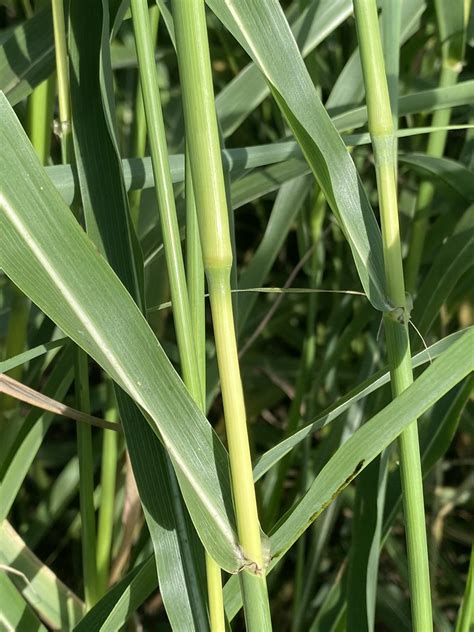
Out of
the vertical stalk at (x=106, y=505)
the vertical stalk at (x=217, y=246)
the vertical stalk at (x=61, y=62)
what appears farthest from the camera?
the vertical stalk at (x=106, y=505)

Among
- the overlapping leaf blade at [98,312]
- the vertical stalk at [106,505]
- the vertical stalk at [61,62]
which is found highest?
the vertical stalk at [61,62]

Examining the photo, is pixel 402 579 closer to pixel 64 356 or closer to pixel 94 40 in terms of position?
pixel 64 356

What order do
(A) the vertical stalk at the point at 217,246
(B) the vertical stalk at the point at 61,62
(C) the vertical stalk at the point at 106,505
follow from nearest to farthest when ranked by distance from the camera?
(A) the vertical stalk at the point at 217,246 < (B) the vertical stalk at the point at 61,62 < (C) the vertical stalk at the point at 106,505

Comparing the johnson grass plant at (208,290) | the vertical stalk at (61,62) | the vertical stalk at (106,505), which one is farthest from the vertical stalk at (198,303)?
the vertical stalk at (106,505)

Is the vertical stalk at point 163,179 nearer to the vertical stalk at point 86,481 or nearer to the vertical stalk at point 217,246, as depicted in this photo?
the vertical stalk at point 217,246

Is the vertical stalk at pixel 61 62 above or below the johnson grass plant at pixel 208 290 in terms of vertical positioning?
above

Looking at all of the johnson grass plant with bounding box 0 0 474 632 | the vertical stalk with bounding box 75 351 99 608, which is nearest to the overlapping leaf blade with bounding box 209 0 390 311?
the johnson grass plant with bounding box 0 0 474 632

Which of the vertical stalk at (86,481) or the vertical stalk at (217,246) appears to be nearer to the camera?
the vertical stalk at (217,246)
